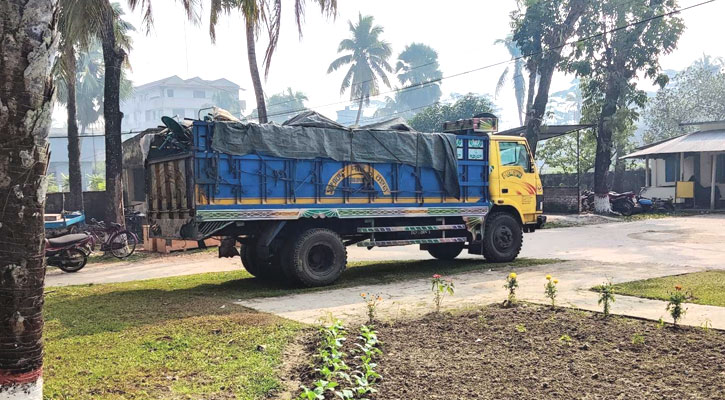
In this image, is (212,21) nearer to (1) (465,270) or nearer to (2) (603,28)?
(1) (465,270)

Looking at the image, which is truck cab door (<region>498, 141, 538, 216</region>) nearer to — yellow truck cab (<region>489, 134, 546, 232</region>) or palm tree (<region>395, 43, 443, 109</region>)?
yellow truck cab (<region>489, 134, 546, 232</region>)

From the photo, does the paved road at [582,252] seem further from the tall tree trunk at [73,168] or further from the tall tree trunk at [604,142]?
the tall tree trunk at [73,168]

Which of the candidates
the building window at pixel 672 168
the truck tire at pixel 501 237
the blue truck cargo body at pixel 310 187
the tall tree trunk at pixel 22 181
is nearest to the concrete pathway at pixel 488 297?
the truck tire at pixel 501 237

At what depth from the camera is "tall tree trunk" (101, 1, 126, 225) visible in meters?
16.8

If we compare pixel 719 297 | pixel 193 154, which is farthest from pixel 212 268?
pixel 719 297

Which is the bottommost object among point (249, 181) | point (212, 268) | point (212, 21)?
point (212, 268)

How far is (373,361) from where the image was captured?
5168mm

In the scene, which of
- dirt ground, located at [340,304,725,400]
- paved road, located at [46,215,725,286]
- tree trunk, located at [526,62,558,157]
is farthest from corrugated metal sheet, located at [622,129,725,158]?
dirt ground, located at [340,304,725,400]

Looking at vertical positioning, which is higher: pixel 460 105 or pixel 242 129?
pixel 460 105

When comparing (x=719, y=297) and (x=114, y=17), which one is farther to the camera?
(x=114, y=17)

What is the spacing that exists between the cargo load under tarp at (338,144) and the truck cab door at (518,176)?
1359 millimetres

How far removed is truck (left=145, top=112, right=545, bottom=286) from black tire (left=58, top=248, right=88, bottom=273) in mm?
4048

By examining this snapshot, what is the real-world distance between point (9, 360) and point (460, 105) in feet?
139

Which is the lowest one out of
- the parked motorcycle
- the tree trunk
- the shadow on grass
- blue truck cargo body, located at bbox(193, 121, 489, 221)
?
the shadow on grass
